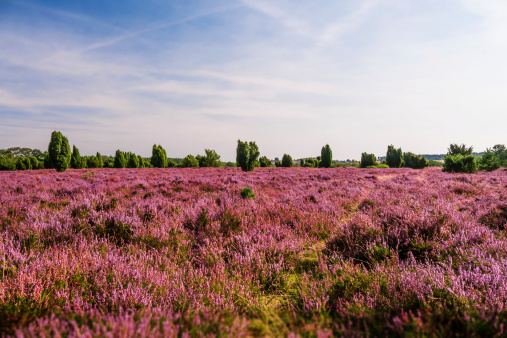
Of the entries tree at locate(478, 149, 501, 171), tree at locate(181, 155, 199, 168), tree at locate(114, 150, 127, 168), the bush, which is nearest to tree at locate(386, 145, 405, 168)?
tree at locate(478, 149, 501, 171)

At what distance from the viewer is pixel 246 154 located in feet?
95.8

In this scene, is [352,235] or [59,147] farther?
[59,147]

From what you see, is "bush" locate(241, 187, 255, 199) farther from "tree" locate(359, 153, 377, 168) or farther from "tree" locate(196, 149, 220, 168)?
"tree" locate(359, 153, 377, 168)

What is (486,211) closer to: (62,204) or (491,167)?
(62,204)

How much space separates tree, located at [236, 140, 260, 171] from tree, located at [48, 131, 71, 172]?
18745mm

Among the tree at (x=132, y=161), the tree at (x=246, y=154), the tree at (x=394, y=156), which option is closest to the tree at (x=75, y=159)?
the tree at (x=132, y=161)

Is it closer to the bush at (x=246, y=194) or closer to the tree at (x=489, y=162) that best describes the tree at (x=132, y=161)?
the bush at (x=246, y=194)

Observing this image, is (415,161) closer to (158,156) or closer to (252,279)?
(158,156)

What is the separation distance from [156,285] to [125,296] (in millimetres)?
307

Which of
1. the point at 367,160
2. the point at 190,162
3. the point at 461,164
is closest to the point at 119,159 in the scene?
the point at 190,162

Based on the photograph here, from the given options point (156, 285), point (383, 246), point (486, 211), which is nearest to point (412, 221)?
point (383, 246)

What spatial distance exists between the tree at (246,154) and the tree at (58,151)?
61.5 feet

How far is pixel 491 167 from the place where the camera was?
2984 cm

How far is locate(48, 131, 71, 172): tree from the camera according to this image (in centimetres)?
2391
